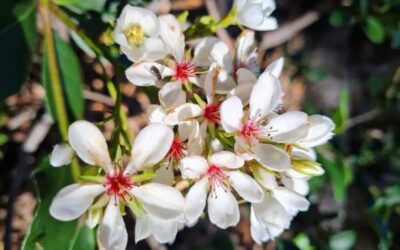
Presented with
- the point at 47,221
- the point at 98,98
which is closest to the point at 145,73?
the point at 47,221

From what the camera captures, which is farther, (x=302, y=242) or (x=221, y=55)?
(x=302, y=242)

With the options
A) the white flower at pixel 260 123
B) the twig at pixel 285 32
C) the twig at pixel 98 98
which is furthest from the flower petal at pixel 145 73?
the twig at pixel 285 32

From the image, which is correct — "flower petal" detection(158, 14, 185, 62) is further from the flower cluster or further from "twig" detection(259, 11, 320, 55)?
"twig" detection(259, 11, 320, 55)

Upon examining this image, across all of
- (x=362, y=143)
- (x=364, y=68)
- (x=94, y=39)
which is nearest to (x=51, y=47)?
(x=94, y=39)

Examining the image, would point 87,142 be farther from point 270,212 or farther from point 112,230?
point 270,212

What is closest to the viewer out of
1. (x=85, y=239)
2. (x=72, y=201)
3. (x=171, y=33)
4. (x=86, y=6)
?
(x=72, y=201)

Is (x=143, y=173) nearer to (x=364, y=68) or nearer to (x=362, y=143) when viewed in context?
(x=362, y=143)

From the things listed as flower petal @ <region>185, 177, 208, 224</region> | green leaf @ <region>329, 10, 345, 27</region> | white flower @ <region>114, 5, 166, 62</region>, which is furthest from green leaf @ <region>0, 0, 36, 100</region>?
green leaf @ <region>329, 10, 345, 27</region>
